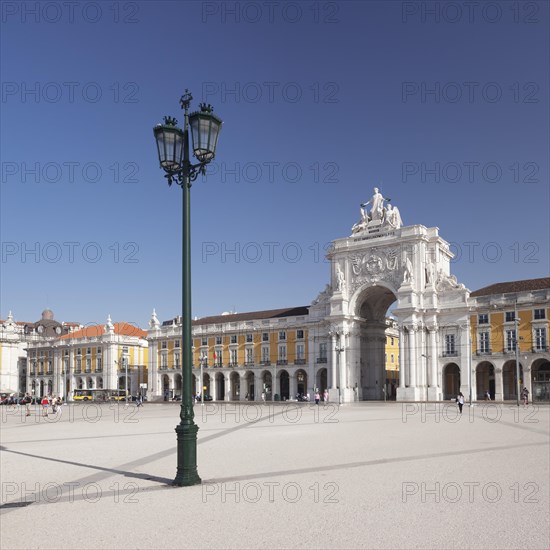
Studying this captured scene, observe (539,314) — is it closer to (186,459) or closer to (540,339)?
(540,339)

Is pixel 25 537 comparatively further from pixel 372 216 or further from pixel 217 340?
pixel 217 340

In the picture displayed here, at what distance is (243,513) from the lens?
9961 millimetres

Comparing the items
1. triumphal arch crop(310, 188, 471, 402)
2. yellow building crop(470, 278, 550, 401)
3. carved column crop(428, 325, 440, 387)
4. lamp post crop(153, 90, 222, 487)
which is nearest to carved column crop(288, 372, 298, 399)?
triumphal arch crop(310, 188, 471, 402)

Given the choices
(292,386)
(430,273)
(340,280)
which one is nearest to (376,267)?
(340,280)

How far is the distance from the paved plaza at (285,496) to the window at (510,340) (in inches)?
1753

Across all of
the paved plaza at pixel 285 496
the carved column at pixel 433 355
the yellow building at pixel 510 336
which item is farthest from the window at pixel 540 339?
the paved plaza at pixel 285 496

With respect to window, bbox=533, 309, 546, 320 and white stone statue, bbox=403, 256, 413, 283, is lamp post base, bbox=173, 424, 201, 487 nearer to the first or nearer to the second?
window, bbox=533, 309, 546, 320

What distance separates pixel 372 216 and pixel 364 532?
6789 centimetres

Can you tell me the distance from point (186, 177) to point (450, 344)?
188 ft

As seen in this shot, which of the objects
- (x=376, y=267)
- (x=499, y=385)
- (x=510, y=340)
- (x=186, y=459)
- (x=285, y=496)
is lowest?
(x=499, y=385)

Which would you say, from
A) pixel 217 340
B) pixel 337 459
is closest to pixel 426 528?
pixel 337 459

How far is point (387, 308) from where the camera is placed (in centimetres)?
7988

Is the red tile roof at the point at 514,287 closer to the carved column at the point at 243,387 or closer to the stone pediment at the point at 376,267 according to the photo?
the stone pediment at the point at 376,267

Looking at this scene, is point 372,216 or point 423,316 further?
point 372,216
